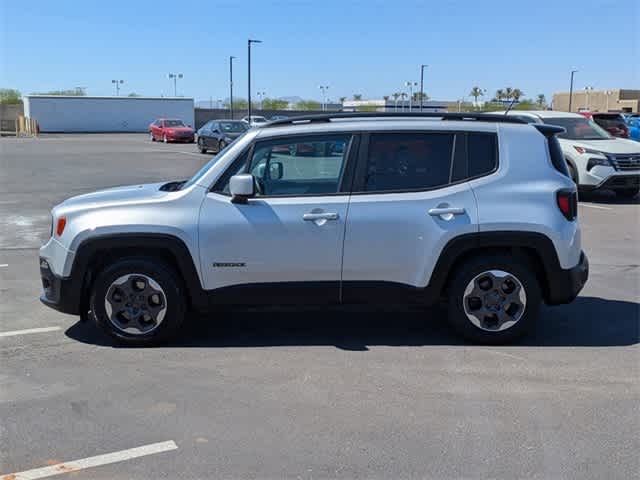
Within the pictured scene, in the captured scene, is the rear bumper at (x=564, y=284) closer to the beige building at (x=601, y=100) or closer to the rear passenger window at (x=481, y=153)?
the rear passenger window at (x=481, y=153)

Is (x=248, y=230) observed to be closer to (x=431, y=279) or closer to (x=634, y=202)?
(x=431, y=279)

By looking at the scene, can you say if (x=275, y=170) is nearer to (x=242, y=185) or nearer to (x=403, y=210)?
(x=242, y=185)

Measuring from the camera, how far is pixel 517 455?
3.81 meters

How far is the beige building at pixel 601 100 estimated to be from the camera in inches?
3353

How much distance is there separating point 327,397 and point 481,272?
5.62ft

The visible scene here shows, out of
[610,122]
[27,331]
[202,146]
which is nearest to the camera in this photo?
[27,331]

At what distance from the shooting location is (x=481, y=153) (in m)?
5.62

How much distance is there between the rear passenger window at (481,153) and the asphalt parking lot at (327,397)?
1398 mm

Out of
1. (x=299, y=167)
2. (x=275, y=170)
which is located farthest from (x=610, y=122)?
(x=275, y=170)

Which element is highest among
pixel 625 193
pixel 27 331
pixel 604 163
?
pixel 604 163

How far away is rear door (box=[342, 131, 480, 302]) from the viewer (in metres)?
5.44

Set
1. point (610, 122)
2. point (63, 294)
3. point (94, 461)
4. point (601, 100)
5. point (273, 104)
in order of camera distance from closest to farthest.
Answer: point (94, 461), point (63, 294), point (610, 122), point (601, 100), point (273, 104)

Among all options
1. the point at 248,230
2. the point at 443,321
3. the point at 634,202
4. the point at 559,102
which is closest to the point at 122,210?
the point at 248,230

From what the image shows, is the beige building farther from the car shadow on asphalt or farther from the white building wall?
the car shadow on asphalt
